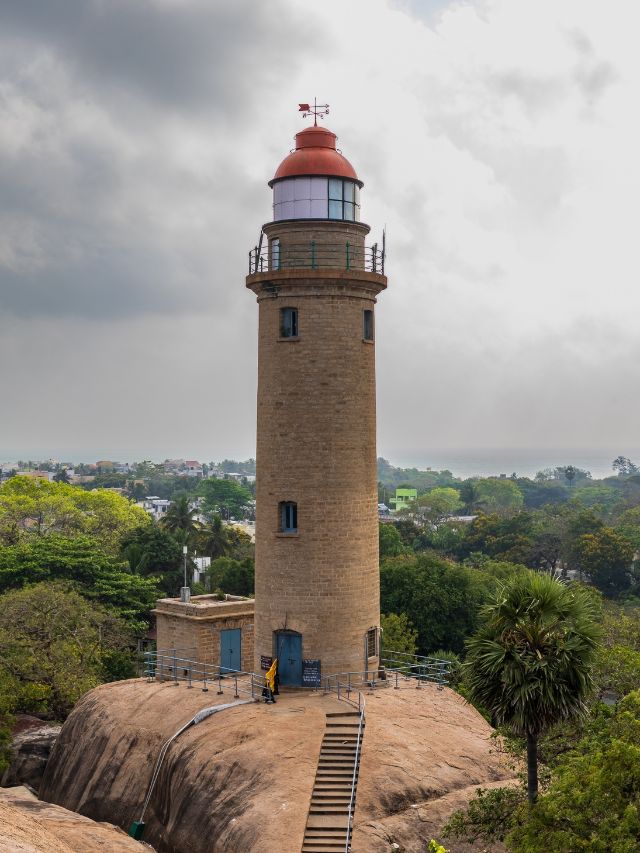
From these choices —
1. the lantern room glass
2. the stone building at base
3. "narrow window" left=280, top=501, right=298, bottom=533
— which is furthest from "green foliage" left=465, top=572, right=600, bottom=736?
the stone building at base

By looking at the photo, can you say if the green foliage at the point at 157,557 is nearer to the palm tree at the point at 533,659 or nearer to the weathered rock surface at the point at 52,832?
the weathered rock surface at the point at 52,832

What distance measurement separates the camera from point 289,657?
30406 mm

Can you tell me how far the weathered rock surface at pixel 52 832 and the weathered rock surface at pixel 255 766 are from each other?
1.64 m

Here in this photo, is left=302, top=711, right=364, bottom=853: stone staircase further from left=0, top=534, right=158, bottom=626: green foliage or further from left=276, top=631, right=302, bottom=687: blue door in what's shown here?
left=0, top=534, right=158, bottom=626: green foliage

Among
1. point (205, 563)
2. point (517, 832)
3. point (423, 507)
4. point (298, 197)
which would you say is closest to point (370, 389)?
point (298, 197)

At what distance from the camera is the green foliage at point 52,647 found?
37.5 metres

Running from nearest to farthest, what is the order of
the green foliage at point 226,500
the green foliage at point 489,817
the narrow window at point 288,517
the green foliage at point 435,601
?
the green foliage at point 489,817 < the narrow window at point 288,517 < the green foliage at point 435,601 < the green foliage at point 226,500

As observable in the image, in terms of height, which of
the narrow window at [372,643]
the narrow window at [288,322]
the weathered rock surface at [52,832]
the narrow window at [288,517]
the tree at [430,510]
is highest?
the narrow window at [288,322]

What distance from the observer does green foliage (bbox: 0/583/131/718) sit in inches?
1476

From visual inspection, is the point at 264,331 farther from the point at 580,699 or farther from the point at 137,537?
the point at 137,537

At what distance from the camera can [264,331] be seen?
31.6 metres

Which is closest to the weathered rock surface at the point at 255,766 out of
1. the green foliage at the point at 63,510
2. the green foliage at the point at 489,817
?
the green foliage at the point at 489,817

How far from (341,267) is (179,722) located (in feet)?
47.6

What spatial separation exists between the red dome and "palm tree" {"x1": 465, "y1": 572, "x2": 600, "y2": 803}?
52.4 ft
